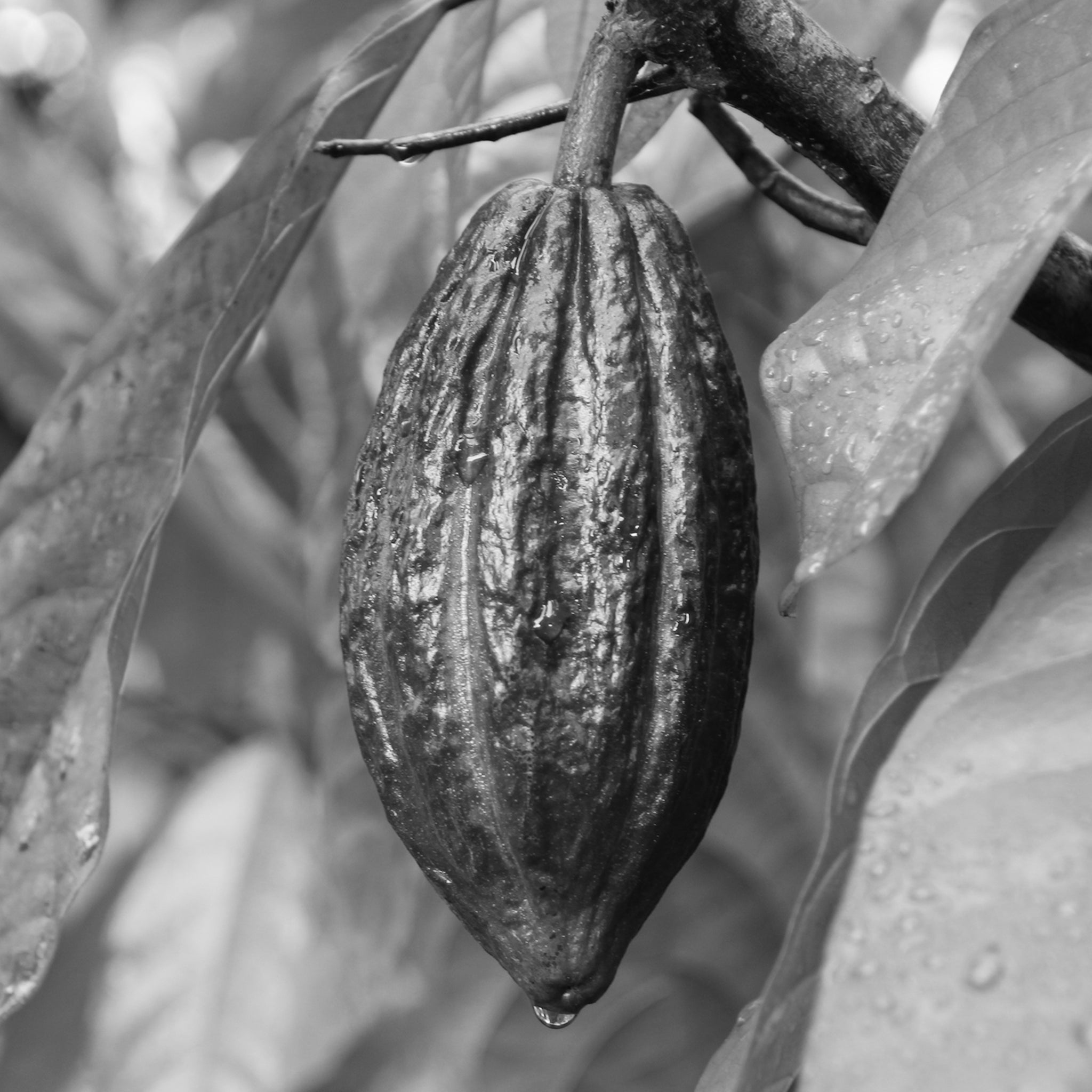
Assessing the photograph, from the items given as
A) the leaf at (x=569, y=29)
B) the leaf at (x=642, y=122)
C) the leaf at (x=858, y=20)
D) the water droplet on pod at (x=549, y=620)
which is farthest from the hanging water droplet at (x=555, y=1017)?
the leaf at (x=858, y=20)

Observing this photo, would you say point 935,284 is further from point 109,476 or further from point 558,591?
point 109,476

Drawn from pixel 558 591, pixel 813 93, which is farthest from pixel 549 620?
pixel 813 93

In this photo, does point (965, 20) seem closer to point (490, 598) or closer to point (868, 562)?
point (868, 562)

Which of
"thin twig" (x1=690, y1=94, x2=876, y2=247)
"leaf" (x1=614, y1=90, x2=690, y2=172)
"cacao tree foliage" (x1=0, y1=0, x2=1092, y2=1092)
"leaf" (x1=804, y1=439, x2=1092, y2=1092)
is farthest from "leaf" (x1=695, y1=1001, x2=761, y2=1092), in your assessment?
"leaf" (x1=614, y1=90, x2=690, y2=172)

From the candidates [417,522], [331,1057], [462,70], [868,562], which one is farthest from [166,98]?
[417,522]

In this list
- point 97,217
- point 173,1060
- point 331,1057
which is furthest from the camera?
point 97,217

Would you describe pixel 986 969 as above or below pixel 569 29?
below
